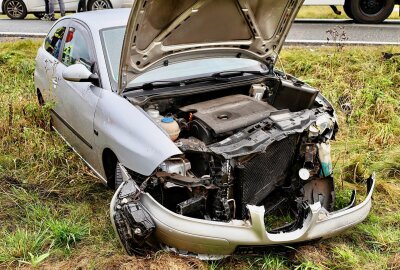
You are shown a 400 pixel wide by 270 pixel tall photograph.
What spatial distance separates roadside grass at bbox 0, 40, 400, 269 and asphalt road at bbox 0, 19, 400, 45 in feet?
6.08

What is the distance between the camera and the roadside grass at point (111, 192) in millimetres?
3312

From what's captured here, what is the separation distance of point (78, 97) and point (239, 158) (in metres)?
1.79

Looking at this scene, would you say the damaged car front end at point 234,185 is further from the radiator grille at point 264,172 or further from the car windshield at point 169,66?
the car windshield at point 169,66

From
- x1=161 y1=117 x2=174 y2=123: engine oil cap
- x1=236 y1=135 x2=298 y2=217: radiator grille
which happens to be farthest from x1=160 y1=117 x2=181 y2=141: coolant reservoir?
x1=236 y1=135 x2=298 y2=217: radiator grille

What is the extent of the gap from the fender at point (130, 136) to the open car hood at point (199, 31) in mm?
211

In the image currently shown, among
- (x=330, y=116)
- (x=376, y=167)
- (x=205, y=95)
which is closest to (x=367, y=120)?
(x=376, y=167)

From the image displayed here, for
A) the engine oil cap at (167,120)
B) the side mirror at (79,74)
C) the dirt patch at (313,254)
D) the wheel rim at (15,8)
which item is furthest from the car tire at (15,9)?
the dirt patch at (313,254)

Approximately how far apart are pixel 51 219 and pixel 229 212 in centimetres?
152

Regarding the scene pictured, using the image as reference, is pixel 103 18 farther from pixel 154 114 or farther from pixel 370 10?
pixel 370 10

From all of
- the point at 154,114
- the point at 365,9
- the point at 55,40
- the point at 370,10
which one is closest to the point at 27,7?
the point at 55,40

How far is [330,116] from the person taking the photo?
3873mm

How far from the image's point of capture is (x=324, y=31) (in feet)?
32.4

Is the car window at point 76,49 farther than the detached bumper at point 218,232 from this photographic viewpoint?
Yes

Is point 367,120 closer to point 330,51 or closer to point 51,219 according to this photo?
point 330,51
